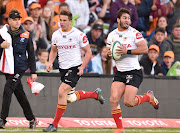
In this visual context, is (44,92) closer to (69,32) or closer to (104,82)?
(104,82)

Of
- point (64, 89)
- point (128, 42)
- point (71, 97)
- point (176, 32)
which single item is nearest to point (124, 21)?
point (128, 42)

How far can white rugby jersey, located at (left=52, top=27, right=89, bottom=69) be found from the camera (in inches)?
365

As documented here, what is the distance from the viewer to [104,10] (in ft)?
51.5

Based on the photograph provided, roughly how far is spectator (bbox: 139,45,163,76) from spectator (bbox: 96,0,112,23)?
2.89 m

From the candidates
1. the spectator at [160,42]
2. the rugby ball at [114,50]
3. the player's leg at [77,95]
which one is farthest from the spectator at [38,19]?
the rugby ball at [114,50]

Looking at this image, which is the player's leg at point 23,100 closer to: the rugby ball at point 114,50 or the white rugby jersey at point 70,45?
the white rugby jersey at point 70,45

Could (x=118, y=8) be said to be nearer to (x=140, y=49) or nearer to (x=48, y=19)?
(x=48, y=19)

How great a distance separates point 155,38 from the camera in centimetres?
1445

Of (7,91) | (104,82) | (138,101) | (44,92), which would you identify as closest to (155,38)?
(104,82)

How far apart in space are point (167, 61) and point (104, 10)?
10.4ft

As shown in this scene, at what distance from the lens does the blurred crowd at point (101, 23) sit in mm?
13258

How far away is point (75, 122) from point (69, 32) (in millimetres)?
2504

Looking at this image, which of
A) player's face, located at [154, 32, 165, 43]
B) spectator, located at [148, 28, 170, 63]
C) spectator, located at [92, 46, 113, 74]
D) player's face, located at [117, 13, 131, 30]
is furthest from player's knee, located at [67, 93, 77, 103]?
player's face, located at [154, 32, 165, 43]

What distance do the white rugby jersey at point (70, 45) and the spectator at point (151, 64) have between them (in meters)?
4.21
